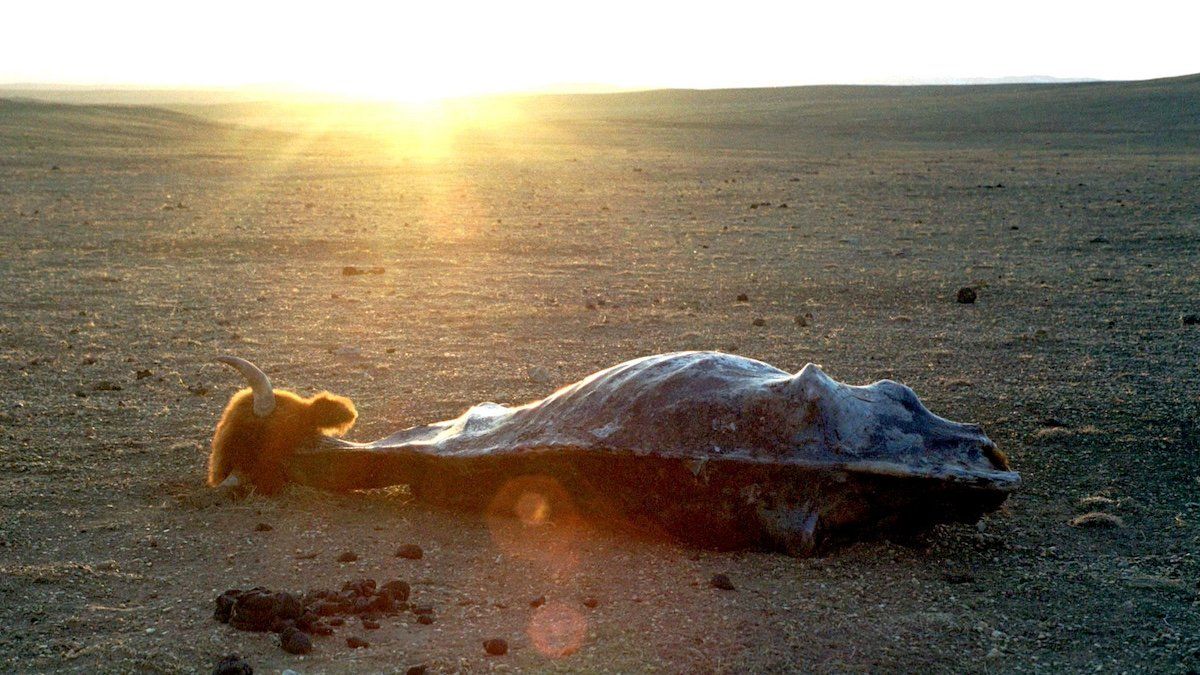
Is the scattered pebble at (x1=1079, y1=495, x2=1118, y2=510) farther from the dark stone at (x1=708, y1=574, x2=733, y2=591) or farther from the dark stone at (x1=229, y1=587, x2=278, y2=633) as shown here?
the dark stone at (x1=229, y1=587, x2=278, y2=633)

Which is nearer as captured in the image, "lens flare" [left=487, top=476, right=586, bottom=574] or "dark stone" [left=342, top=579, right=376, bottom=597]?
"dark stone" [left=342, top=579, right=376, bottom=597]

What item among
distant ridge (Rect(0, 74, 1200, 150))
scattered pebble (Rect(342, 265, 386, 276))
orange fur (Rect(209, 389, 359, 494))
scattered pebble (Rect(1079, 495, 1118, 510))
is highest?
distant ridge (Rect(0, 74, 1200, 150))

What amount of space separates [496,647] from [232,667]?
856 mm

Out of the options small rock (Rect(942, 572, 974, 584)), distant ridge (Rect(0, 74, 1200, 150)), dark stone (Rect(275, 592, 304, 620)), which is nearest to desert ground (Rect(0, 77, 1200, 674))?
small rock (Rect(942, 572, 974, 584))

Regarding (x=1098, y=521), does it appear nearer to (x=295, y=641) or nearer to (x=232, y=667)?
(x=295, y=641)

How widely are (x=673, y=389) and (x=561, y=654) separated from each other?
132cm

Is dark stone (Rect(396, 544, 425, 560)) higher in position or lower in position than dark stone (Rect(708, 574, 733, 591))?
lower

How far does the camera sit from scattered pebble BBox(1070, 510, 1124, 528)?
503cm

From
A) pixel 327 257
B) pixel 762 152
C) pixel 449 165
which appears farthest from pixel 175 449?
pixel 762 152

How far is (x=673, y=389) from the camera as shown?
4.71 m

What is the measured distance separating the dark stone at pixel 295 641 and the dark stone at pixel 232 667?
0.51 feet

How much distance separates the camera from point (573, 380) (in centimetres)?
766

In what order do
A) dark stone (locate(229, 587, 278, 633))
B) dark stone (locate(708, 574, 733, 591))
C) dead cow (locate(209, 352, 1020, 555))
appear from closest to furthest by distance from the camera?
dark stone (locate(229, 587, 278, 633))
dark stone (locate(708, 574, 733, 591))
dead cow (locate(209, 352, 1020, 555))

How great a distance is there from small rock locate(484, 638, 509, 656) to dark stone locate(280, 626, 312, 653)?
0.61 m
